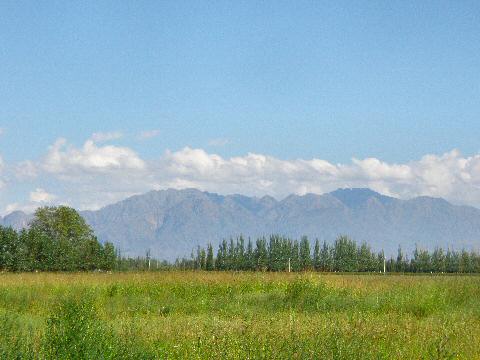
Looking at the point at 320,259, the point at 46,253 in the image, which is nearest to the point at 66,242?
the point at 46,253

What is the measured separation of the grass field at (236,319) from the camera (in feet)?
34.2

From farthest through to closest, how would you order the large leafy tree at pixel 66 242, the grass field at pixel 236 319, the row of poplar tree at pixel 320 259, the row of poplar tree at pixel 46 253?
the row of poplar tree at pixel 320 259 < the large leafy tree at pixel 66 242 < the row of poplar tree at pixel 46 253 < the grass field at pixel 236 319

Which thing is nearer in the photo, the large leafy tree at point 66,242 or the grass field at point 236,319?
the grass field at point 236,319

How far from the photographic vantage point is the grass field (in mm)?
10414

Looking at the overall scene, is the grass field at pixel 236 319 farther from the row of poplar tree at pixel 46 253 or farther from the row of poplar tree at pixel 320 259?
the row of poplar tree at pixel 320 259

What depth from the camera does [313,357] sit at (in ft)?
32.5

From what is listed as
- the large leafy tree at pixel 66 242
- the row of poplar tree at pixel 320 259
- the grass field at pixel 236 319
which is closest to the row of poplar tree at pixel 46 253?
the large leafy tree at pixel 66 242

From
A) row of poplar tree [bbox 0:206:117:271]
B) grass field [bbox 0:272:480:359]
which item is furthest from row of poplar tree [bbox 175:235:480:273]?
grass field [bbox 0:272:480:359]

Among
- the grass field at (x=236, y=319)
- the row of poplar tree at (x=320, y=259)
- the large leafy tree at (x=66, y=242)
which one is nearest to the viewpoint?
the grass field at (x=236, y=319)

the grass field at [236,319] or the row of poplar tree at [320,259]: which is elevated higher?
the row of poplar tree at [320,259]

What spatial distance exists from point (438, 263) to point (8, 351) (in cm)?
8372

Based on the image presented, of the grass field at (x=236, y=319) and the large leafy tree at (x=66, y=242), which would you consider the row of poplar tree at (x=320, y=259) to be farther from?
the grass field at (x=236, y=319)

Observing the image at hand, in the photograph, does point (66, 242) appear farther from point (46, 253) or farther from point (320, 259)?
point (320, 259)

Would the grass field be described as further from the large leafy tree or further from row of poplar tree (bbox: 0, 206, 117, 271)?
the large leafy tree
